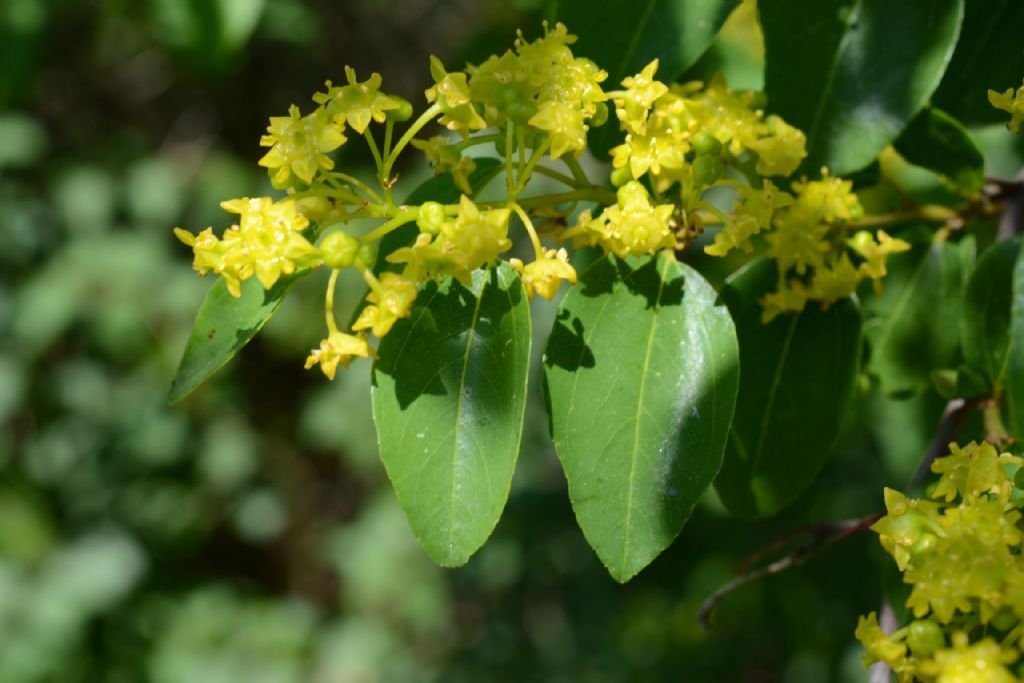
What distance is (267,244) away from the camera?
115 cm

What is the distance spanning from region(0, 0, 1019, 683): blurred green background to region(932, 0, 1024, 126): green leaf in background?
1.39 metres

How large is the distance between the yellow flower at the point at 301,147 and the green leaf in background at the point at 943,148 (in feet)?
2.76

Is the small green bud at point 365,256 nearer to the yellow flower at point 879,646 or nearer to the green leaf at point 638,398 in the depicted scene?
the green leaf at point 638,398

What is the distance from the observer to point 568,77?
1222 millimetres

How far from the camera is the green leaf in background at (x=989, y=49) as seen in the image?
61.4 inches

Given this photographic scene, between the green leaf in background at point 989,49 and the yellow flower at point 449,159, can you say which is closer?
the yellow flower at point 449,159

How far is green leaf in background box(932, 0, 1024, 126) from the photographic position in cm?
156

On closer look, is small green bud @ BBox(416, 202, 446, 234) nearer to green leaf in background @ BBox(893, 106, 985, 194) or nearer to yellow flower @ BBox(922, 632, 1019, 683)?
yellow flower @ BBox(922, 632, 1019, 683)

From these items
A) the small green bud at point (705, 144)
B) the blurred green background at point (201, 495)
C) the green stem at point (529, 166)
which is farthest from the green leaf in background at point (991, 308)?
the blurred green background at point (201, 495)

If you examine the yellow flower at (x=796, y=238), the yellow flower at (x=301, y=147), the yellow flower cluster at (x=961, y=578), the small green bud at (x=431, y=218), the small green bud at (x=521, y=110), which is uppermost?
the small green bud at (x=521, y=110)

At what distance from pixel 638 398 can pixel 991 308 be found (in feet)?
1.85

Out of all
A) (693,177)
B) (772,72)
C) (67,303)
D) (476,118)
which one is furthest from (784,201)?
(67,303)

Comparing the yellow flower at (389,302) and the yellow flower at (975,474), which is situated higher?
the yellow flower at (389,302)

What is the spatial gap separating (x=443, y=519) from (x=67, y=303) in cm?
296
